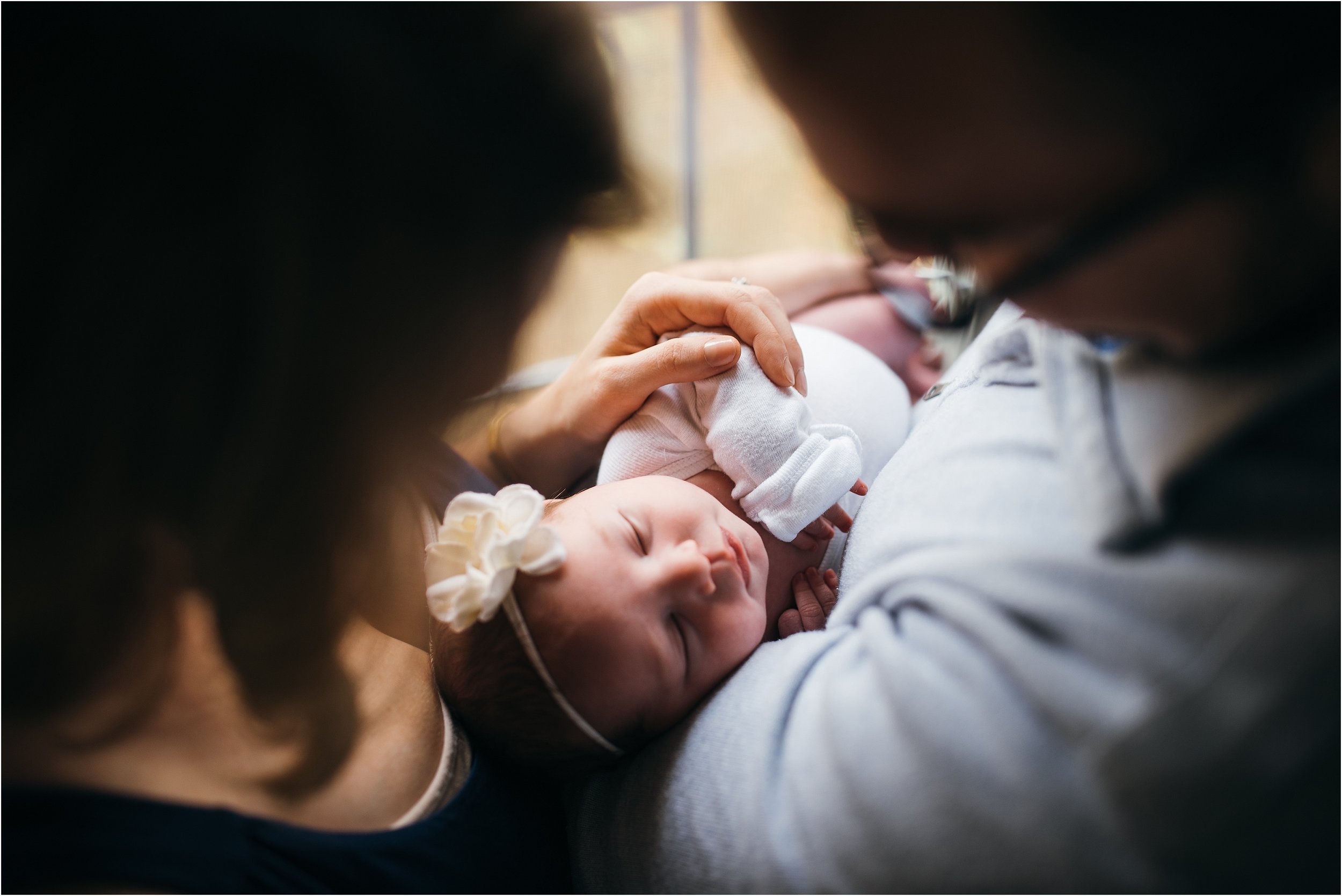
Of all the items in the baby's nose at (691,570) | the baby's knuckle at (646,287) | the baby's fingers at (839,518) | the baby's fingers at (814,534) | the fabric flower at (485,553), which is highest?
the baby's knuckle at (646,287)

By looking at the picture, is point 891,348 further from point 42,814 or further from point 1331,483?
point 42,814

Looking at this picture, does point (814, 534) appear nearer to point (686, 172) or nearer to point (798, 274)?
point (798, 274)

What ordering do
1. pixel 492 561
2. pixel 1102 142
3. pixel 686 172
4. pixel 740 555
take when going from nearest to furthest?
pixel 1102 142, pixel 492 561, pixel 740 555, pixel 686 172

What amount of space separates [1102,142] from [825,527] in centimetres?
58

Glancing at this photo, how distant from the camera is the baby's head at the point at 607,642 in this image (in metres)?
0.73

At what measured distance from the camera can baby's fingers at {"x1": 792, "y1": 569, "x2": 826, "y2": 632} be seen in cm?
87

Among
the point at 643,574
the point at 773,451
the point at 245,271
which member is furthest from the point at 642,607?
the point at 245,271

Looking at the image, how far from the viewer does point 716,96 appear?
174 cm

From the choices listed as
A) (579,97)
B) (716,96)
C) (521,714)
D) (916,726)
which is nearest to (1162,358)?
(916,726)

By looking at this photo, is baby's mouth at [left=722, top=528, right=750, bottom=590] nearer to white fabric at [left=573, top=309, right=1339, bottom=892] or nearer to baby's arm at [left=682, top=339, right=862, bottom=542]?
baby's arm at [left=682, top=339, right=862, bottom=542]

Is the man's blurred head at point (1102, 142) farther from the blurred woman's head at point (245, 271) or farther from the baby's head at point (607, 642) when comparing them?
the baby's head at point (607, 642)

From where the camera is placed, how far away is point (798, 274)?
1204 millimetres

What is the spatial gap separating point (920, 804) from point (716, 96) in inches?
→ 64.7

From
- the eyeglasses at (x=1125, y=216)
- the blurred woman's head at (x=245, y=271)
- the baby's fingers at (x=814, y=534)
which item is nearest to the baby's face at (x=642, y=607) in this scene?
the baby's fingers at (x=814, y=534)
